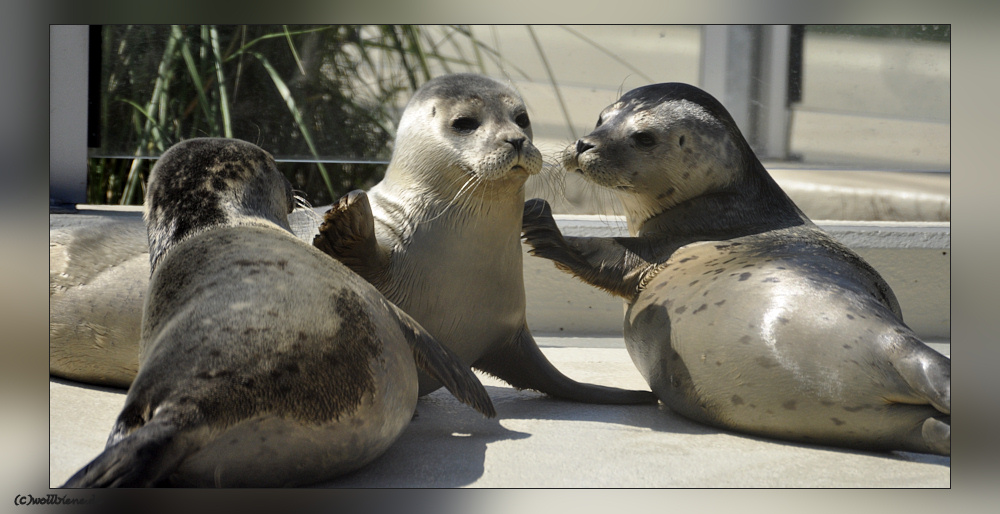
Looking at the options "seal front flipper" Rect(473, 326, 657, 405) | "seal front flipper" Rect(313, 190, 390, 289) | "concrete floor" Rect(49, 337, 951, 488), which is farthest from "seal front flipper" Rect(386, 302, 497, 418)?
"seal front flipper" Rect(473, 326, 657, 405)

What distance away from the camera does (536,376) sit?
332 cm

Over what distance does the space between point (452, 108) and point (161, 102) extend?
1.88m

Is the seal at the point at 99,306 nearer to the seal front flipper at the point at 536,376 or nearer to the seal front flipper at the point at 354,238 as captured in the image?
the seal front flipper at the point at 354,238

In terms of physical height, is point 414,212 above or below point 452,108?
below

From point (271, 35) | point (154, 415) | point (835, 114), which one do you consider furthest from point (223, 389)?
point (835, 114)

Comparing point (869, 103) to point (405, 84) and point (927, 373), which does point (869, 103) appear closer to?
point (927, 373)

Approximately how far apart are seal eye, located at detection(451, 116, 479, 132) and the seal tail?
1.58 metres

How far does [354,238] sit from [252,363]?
3.28 feet

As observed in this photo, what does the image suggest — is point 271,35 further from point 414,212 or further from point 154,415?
point 154,415

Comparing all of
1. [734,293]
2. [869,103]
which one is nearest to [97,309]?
[734,293]

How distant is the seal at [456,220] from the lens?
117 inches

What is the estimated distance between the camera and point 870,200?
7648mm

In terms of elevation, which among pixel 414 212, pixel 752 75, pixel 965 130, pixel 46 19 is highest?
pixel 752 75

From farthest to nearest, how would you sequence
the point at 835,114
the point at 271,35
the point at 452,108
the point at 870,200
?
the point at 870,200 → the point at 835,114 → the point at 271,35 → the point at 452,108
